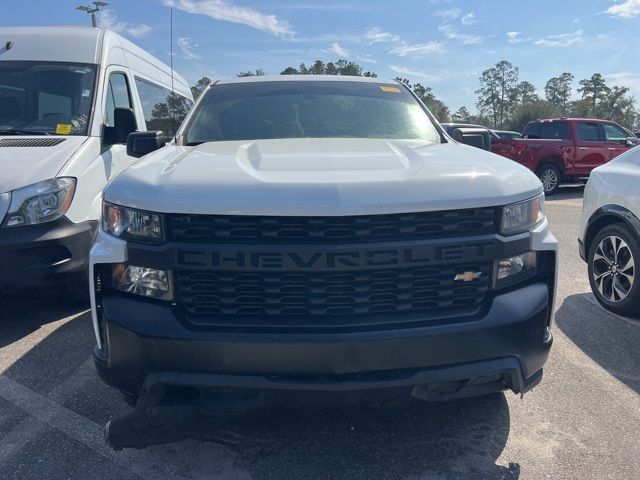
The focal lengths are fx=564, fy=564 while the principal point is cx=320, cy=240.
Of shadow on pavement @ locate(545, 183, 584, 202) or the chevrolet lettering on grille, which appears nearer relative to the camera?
the chevrolet lettering on grille

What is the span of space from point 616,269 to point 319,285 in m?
3.48

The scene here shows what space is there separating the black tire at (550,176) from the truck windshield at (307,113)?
1143 centimetres

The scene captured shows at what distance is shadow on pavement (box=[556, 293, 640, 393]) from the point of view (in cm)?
374

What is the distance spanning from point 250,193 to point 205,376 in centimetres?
→ 76

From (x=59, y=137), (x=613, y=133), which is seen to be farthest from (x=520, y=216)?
(x=613, y=133)

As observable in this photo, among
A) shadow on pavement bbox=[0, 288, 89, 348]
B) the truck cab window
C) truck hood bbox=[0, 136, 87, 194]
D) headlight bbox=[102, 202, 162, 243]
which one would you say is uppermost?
the truck cab window

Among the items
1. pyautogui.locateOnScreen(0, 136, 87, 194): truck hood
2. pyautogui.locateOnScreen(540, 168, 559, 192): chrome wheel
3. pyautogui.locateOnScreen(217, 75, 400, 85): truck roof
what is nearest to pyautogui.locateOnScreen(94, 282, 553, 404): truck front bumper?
pyautogui.locateOnScreen(0, 136, 87, 194): truck hood

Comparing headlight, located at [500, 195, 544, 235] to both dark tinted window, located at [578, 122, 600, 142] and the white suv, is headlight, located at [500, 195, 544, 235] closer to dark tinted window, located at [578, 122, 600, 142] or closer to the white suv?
the white suv

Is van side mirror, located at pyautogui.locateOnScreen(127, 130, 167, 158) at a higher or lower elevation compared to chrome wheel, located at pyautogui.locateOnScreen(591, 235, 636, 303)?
higher

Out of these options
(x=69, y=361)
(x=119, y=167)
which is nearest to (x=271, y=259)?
(x=69, y=361)

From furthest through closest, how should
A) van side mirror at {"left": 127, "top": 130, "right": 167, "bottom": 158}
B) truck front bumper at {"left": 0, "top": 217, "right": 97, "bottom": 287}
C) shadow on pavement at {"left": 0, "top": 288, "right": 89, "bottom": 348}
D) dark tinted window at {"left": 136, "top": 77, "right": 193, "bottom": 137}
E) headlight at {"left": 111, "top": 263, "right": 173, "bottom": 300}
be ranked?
dark tinted window at {"left": 136, "top": 77, "right": 193, "bottom": 137} → shadow on pavement at {"left": 0, "top": 288, "right": 89, "bottom": 348} → truck front bumper at {"left": 0, "top": 217, "right": 97, "bottom": 287} → van side mirror at {"left": 127, "top": 130, "right": 167, "bottom": 158} → headlight at {"left": 111, "top": 263, "right": 173, "bottom": 300}

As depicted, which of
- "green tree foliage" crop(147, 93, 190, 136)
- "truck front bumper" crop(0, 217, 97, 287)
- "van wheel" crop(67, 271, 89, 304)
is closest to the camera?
"truck front bumper" crop(0, 217, 97, 287)

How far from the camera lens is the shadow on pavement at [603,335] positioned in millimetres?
3738

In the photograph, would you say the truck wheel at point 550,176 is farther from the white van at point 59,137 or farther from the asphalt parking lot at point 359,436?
the asphalt parking lot at point 359,436
